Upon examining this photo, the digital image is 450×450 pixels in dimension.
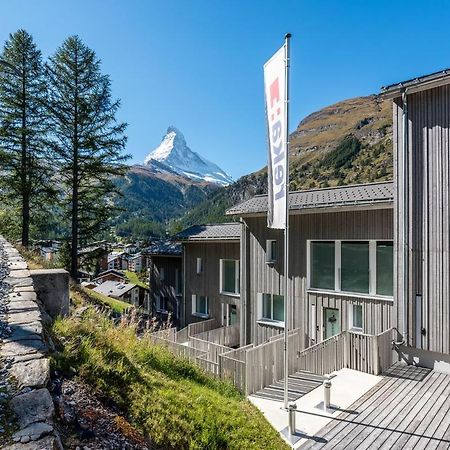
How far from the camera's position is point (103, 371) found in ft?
11.0

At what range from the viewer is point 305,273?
A: 12.0 meters

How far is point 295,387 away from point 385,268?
15.5ft

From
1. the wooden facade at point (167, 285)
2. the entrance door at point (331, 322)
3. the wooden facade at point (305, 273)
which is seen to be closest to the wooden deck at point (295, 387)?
the entrance door at point (331, 322)

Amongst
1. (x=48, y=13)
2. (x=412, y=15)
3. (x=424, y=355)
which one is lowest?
(x=424, y=355)

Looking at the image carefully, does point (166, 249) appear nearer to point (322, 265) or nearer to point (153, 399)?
point (322, 265)

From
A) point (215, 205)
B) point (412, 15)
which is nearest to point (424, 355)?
point (412, 15)

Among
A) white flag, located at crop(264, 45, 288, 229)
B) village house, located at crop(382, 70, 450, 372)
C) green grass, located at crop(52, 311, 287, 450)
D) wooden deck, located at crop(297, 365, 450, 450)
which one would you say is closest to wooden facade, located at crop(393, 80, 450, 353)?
village house, located at crop(382, 70, 450, 372)

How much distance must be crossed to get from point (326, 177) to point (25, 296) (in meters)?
101

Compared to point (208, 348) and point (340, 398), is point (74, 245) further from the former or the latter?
point (340, 398)

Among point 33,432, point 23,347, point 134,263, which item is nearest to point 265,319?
point 23,347

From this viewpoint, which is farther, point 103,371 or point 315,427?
point 315,427

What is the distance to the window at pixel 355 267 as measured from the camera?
10750 millimetres

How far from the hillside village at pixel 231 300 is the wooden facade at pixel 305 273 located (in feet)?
0.21

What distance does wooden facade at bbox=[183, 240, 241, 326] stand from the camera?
53.3ft
